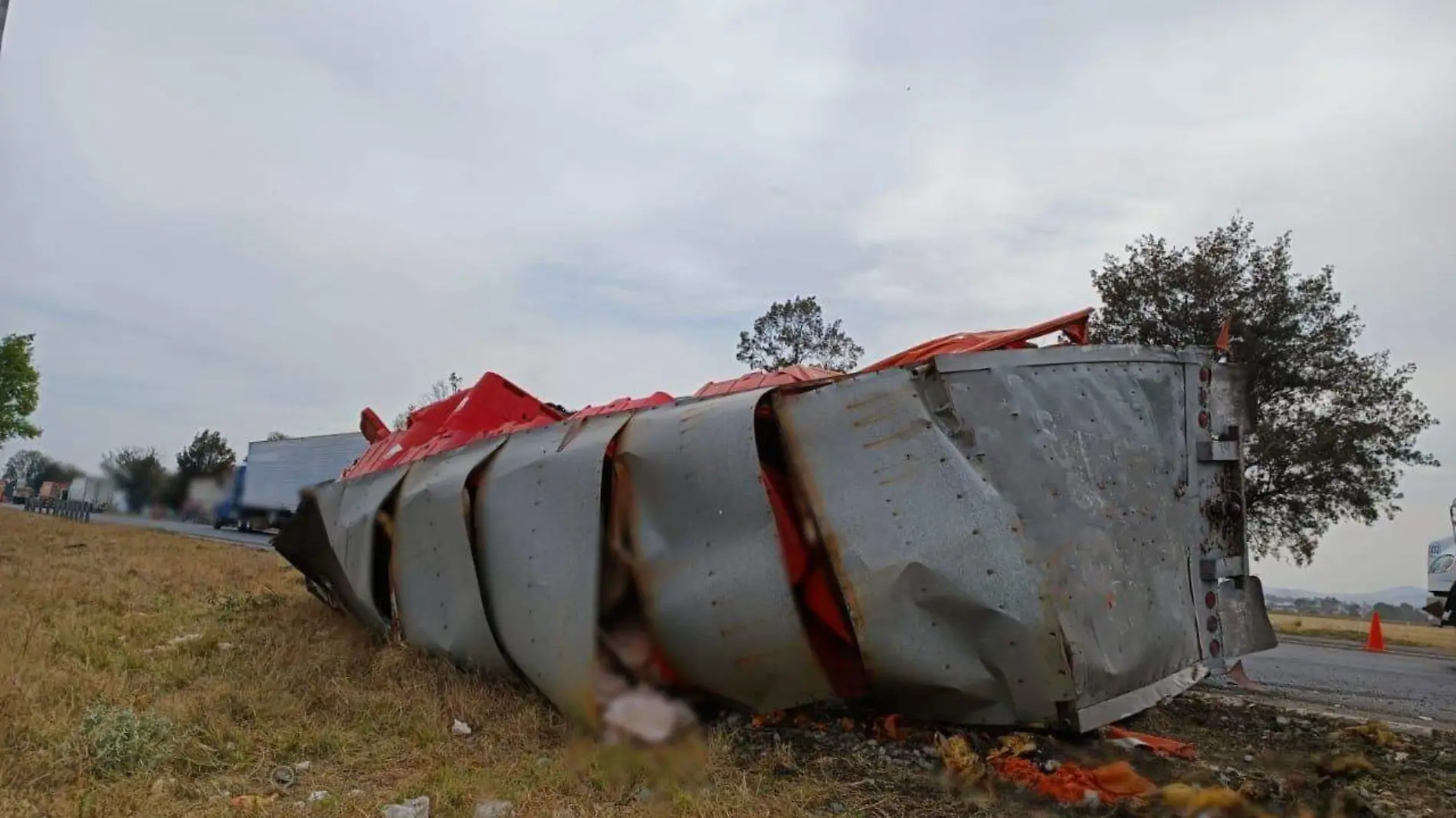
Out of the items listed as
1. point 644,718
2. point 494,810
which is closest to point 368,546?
point 644,718

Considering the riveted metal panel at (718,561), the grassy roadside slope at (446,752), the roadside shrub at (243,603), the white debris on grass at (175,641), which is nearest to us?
the grassy roadside slope at (446,752)

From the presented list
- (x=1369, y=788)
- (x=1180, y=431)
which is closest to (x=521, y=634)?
(x=1180, y=431)

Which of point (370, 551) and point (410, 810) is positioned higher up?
point (370, 551)

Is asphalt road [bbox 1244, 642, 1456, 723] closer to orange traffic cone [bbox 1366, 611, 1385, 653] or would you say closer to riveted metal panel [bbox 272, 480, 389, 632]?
orange traffic cone [bbox 1366, 611, 1385, 653]

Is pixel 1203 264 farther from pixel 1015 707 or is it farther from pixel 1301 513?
pixel 1015 707

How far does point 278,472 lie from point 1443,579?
31.0m

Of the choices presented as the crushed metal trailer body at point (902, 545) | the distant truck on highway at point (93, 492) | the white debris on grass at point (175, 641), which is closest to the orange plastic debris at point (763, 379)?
the crushed metal trailer body at point (902, 545)

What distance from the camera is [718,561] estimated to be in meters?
3.70

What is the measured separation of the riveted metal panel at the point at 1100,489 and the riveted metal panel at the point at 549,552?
1.67 m

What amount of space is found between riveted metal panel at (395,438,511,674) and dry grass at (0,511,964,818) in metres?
0.15

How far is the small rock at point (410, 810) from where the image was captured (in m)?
2.94

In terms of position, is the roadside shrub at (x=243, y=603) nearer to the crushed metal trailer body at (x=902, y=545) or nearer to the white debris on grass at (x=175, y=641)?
the white debris on grass at (x=175, y=641)

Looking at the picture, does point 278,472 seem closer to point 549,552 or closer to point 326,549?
point 326,549

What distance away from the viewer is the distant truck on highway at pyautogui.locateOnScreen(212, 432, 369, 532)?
27438 mm
